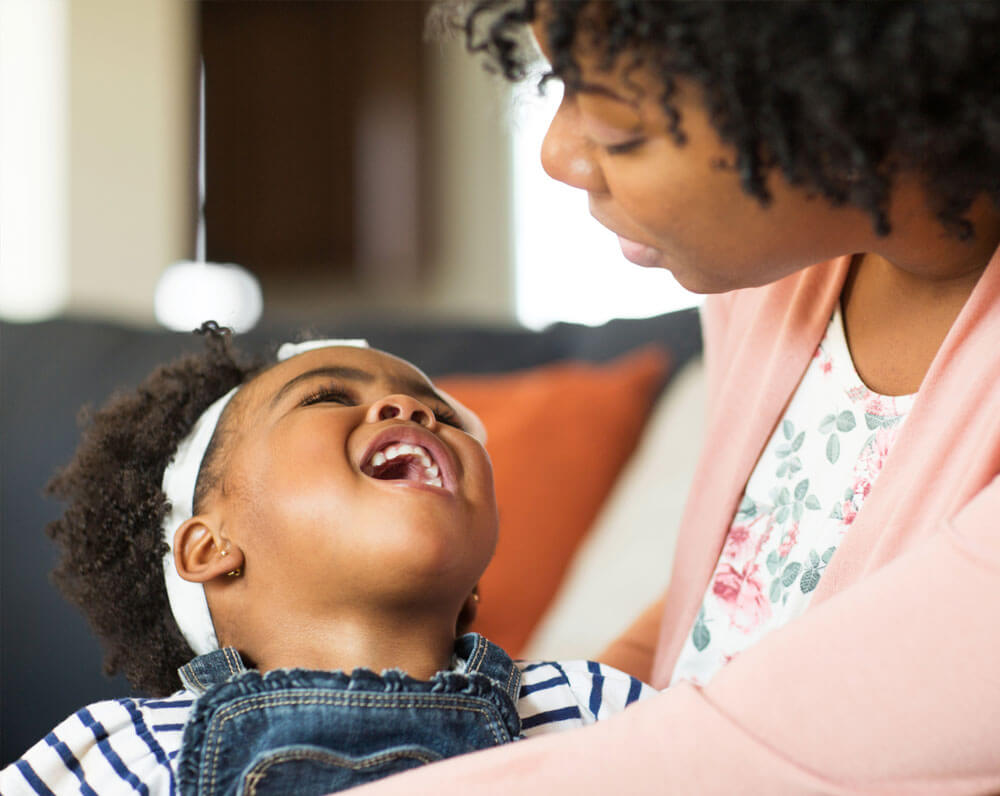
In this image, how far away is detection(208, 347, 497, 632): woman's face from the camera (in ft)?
3.19

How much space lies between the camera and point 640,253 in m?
0.85

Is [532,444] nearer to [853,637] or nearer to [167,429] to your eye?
[167,429]

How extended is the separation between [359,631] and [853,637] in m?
0.52

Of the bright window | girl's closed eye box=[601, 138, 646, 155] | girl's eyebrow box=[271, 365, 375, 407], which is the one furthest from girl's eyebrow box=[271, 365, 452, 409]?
the bright window

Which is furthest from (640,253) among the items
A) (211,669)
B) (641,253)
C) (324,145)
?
(324,145)

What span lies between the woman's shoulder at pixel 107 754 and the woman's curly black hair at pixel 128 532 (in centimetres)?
19

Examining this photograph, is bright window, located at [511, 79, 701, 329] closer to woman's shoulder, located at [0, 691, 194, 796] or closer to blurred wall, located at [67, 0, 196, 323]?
blurred wall, located at [67, 0, 196, 323]

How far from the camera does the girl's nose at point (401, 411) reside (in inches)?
42.3

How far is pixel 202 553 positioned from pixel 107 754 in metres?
0.22

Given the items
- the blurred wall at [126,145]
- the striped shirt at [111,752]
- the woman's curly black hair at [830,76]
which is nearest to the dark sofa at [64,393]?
the striped shirt at [111,752]

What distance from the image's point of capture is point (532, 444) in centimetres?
176

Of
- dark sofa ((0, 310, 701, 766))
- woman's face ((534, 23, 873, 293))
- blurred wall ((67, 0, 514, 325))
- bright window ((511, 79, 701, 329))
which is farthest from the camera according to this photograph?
bright window ((511, 79, 701, 329))

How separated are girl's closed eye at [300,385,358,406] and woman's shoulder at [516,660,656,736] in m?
0.34

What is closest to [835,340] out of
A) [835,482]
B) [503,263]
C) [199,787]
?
[835,482]
